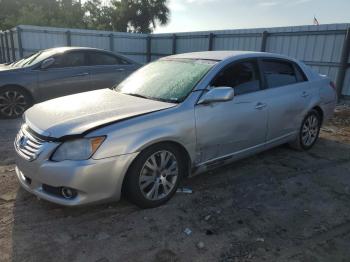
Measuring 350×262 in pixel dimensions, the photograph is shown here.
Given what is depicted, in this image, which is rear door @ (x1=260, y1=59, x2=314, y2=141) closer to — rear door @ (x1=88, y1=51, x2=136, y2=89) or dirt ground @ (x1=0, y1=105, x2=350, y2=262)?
dirt ground @ (x1=0, y1=105, x2=350, y2=262)

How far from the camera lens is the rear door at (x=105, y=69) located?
771 centimetres

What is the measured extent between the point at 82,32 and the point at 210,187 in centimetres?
1286

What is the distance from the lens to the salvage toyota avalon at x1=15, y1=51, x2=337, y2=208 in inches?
117

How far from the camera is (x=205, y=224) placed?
3197 mm

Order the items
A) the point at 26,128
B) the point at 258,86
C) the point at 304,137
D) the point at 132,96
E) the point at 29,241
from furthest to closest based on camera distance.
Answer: the point at 304,137, the point at 258,86, the point at 132,96, the point at 26,128, the point at 29,241

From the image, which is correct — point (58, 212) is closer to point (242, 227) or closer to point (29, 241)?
point (29, 241)

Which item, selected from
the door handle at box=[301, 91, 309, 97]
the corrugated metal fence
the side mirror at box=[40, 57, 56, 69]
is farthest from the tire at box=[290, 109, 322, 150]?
the side mirror at box=[40, 57, 56, 69]

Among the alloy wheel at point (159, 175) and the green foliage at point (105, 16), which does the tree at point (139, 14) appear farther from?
the alloy wheel at point (159, 175)

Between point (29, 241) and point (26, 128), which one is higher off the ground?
point (26, 128)

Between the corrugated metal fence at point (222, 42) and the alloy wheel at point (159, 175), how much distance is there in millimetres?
7810

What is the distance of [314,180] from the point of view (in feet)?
14.2

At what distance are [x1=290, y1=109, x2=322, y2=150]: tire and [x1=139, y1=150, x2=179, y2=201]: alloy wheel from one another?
8.38 ft

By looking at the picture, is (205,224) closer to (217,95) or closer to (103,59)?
(217,95)

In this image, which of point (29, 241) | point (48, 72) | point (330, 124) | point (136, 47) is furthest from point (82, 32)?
point (29, 241)
